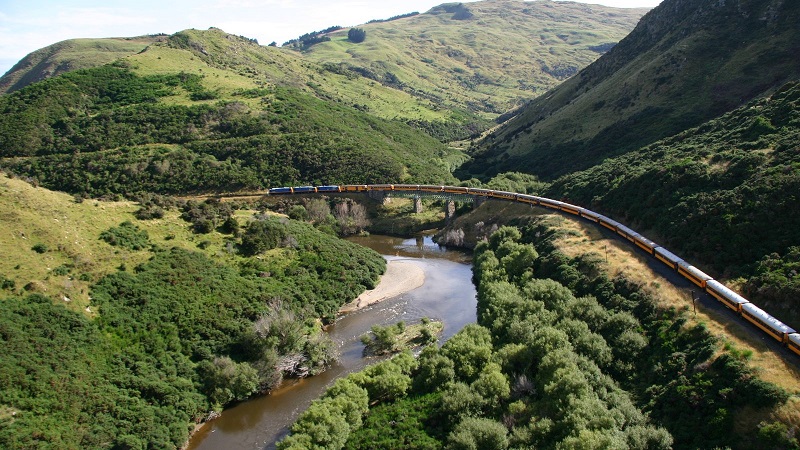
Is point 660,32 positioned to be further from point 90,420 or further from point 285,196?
point 90,420

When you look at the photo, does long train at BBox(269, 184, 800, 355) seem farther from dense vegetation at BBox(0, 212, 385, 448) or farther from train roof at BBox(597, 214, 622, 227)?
dense vegetation at BBox(0, 212, 385, 448)

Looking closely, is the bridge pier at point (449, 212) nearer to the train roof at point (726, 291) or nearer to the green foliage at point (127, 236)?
the green foliage at point (127, 236)

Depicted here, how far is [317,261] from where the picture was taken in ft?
216

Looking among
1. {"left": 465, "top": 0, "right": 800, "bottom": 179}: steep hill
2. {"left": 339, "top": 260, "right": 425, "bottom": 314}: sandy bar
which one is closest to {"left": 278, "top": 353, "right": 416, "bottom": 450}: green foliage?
{"left": 339, "top": 260, "right": 425, "bottom": 314}: sandy bar

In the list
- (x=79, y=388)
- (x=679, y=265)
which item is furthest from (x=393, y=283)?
(x=79, y=388)

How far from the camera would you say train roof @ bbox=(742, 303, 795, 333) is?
118 feet

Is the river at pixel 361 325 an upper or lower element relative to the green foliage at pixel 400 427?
lower

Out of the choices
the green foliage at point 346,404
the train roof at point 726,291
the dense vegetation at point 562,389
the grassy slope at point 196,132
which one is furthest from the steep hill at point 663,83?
the green foliage at point 346,404

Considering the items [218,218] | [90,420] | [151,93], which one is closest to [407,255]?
[218,218]

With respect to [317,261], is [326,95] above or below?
above

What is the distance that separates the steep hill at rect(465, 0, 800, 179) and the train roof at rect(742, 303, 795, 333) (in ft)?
183

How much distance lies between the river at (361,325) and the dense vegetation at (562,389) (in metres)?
4.78

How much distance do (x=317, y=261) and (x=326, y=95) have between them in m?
122

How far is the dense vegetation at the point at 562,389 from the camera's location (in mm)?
32375
